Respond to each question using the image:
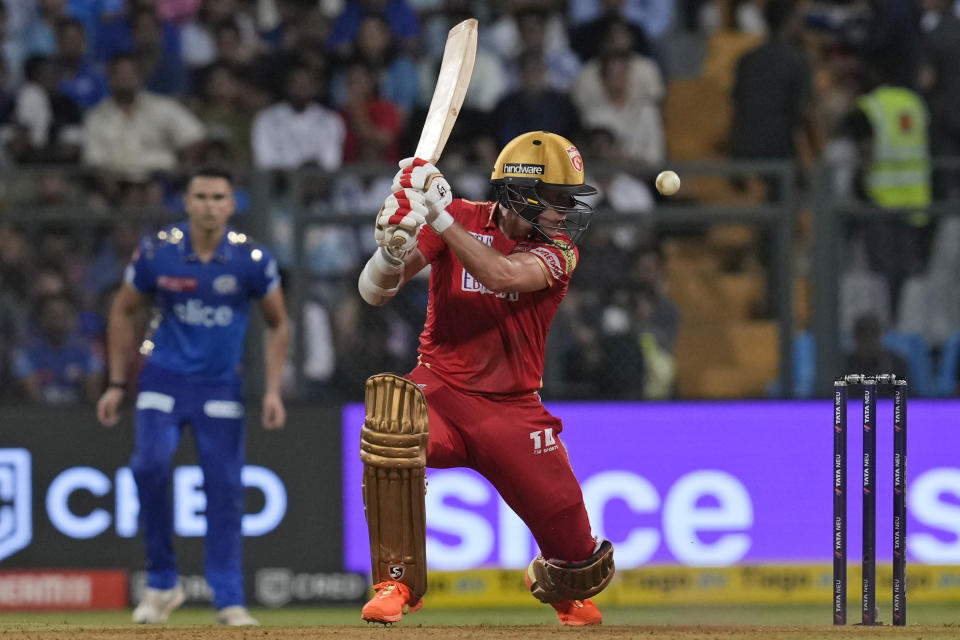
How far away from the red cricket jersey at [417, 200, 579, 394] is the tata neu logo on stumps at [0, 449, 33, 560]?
4348 millimetres

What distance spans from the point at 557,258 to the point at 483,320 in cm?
43

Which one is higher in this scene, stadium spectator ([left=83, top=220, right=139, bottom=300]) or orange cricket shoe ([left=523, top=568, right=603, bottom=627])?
stadium spectator ([left=83, top=220, right=139, bottom=300])

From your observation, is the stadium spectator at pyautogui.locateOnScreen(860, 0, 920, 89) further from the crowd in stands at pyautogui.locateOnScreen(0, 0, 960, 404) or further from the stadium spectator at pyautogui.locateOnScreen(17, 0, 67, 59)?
the stadium spectator at pyautogui.locateOnScreen(17, 0, 67, 59)

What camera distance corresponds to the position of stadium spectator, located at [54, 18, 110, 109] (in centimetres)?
1327

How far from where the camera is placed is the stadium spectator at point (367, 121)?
12.8 m

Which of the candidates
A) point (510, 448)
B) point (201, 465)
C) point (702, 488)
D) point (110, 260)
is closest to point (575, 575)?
point (510, 448)

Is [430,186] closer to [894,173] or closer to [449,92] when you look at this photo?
[449,92]

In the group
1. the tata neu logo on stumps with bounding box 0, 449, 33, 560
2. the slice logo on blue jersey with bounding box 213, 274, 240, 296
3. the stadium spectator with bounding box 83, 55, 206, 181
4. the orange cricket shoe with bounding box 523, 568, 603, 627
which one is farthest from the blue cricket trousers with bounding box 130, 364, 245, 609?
the stadium spectator with bounding box 83, 55, 206, 181

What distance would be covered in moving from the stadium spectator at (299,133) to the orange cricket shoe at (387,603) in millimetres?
6208

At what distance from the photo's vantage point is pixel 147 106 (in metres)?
12.7

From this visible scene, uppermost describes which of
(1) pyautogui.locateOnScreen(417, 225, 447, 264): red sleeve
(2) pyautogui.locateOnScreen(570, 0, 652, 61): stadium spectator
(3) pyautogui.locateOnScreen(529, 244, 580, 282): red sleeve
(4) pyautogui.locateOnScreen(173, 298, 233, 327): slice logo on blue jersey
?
(2) pyautogui.locateOnScreen(570, 0, 652, 61): stadium spectator

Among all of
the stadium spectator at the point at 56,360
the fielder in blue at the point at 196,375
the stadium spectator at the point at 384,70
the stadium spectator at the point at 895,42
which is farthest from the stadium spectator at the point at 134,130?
the stadium spectator at the point at 895,42

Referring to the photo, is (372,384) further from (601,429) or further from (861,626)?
(601,429)

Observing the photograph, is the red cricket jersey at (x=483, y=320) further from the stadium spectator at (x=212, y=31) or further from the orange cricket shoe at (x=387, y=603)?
the stadium spectator at (x=212, y=31)
